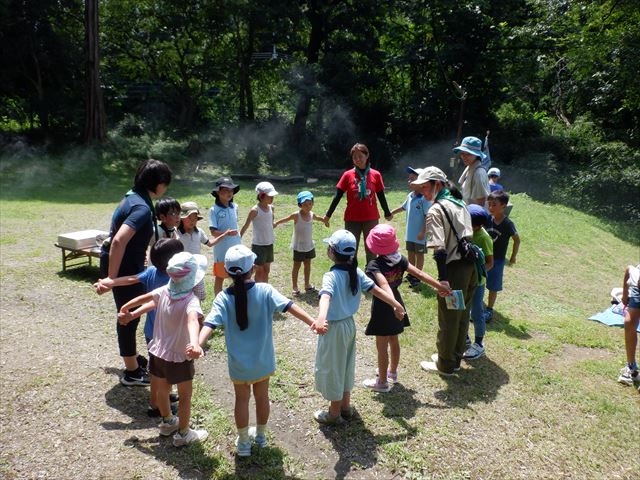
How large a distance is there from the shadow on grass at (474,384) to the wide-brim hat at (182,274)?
2.32 meters

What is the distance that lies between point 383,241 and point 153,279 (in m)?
1.73

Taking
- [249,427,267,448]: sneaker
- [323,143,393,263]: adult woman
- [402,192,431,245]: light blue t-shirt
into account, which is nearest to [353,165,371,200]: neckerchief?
[323,143,393,263]: adult woman

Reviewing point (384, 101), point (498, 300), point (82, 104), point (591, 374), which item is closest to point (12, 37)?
point (82, 104)

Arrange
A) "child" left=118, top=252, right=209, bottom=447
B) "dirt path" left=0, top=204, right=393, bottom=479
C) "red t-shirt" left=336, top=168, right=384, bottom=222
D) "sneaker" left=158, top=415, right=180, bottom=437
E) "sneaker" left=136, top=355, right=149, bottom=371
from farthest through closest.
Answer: "red t-shirt" left=336, top=168, right=384, bottom=222
"sneaker" left=136, top=355, right=149, bottom=371
"sneaker" left=158, top=415, right=180, bottom=437
"dirt path" left=0, top=204, right=393, bottom=479
"child" left=118, top=252, right=209, bottom=447

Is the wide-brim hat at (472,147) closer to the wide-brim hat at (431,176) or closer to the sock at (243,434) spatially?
the wide-brim hat at (431,176)

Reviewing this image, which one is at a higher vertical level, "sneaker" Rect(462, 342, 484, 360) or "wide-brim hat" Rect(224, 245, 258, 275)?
"wide-brim hat" Rect(224, 245, 258, 275)

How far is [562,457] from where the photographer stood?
364cm

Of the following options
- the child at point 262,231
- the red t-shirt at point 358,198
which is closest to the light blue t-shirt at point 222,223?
the child at point 262,231

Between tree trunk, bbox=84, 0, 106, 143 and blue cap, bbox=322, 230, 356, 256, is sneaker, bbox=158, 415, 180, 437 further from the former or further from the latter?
tree trunk, bbox=84, 0, 106, 143

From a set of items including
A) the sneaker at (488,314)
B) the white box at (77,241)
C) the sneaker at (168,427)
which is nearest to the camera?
the sneaker at (168,427)

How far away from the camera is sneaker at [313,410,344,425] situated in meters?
3.80

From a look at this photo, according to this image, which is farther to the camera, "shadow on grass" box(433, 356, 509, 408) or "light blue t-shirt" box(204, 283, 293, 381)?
"shadow on grass" box(433, 356, 509, 408)

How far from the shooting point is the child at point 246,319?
315 cm

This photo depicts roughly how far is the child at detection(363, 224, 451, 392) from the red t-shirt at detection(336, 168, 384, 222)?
6.95 feet
